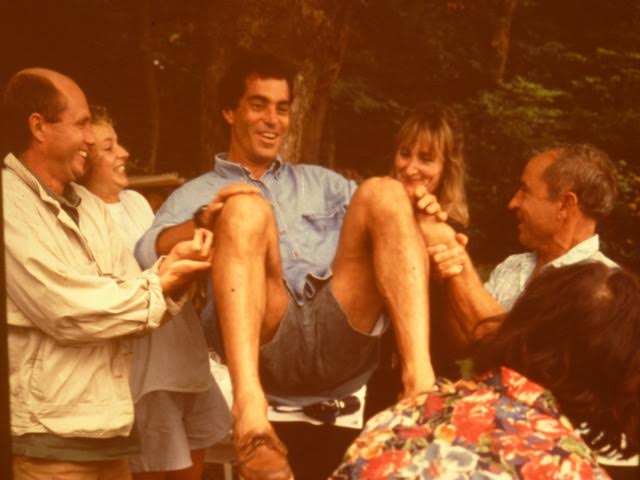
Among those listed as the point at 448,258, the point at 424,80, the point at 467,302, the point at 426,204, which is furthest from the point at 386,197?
the point at 424,80

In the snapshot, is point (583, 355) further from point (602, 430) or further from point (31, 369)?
point (31, 369)

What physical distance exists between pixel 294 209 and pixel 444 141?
41 centimetres

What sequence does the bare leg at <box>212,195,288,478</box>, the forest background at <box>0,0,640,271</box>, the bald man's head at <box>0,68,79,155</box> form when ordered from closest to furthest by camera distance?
the bare leg at <box>212,195,288,478</box>, the bald man's head at <box>0,68,79,155</box>, the forest background at <box>0,0,640,271</box>

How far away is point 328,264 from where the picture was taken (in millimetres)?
2287

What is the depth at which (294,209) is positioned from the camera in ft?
7.81

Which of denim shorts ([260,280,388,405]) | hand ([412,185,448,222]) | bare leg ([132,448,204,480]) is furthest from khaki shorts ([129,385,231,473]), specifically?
hand ([412,185,448,222])

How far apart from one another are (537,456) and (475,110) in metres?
3.18

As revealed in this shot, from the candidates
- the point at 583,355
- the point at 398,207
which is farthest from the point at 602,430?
the point at 398,207

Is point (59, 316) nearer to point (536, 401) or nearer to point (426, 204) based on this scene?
point (426, 204)

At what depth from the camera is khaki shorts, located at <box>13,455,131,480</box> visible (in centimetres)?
201

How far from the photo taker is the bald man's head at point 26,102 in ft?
6.82

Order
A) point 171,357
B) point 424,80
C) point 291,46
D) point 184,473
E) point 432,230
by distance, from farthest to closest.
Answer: point 424,80 → point 291,46 → point 184,473 → point 171,357 → point 432,230

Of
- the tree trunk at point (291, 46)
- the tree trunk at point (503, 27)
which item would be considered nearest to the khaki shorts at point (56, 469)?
the tree trunk at point (291, 46)

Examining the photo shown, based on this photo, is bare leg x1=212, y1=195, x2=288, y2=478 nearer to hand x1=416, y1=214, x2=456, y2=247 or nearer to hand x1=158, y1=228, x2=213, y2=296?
hand x1=158, y1=228, x2=213, y2=296
